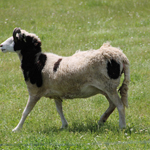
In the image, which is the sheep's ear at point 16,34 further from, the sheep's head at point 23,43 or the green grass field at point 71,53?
the green grass field at point 71,53

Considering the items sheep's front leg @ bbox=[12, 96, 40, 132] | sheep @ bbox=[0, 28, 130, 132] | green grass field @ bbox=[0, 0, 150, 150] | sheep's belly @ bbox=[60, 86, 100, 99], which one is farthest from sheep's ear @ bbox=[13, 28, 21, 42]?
green grass field @ bbox=[0, 0, 150, 150]

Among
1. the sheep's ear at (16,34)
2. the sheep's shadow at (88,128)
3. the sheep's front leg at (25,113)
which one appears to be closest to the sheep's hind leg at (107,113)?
the sheep's shadow at (88,128)

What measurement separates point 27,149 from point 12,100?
381 cm

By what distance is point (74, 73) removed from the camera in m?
6.23

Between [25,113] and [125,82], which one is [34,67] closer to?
[25,113]

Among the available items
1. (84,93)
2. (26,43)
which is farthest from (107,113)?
(26,43)

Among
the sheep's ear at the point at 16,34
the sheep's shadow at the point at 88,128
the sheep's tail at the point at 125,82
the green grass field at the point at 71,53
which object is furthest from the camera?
the sheep's ear at the point at 16,34

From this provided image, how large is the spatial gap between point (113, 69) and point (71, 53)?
257 inches

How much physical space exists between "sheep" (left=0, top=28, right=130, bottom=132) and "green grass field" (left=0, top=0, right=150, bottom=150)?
0.51 metres

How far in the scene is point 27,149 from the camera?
4906 mm

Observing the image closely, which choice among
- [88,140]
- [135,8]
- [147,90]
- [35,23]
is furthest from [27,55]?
[135,8]

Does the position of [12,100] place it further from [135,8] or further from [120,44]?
[135,8]

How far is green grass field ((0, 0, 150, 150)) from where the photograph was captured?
5523mm

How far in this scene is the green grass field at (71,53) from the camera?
217 inches
